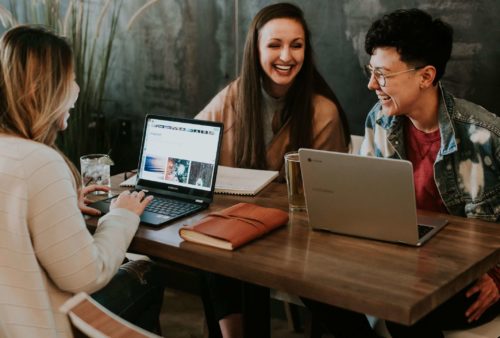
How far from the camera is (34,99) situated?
5.41 feet

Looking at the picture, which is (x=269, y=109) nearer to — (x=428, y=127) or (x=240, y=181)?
(x=240, y=181)

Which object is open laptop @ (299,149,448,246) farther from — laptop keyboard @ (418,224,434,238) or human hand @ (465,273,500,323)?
human hand @ (465,273,500,323)

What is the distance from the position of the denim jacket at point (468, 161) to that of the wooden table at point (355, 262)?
0.15 metres

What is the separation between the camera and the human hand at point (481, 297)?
1897 mm

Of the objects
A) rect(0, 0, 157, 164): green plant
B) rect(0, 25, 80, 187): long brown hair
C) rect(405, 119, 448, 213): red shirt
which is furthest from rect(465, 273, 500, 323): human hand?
rect(0, 0, 157, 164): green plant

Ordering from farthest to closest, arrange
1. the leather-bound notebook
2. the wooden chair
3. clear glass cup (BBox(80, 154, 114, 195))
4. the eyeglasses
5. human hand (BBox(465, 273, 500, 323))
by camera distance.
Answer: clear glass cup (BBox(80, 154, 114, 195))
the eyeglasses
human hand (BBox(465, 273, 500, 323))
the leather-bound notebook
the wooden chair

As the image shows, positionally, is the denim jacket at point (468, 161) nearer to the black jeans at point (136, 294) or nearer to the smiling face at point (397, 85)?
the smiling face at point (397, 85)

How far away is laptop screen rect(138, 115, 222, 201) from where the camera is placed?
220cm

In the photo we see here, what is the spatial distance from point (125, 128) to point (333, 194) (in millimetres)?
2250

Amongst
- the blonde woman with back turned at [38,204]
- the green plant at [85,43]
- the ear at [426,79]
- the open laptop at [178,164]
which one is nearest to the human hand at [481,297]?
the ear at [426,79]

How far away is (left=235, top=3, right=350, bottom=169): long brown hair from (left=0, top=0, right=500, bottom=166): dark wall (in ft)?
0.97

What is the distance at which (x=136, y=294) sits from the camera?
2025mm

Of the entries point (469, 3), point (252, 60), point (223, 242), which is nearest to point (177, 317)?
point (252, 60)

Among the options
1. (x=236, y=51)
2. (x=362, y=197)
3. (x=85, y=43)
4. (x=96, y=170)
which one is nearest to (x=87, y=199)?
(x=96, y=170)
